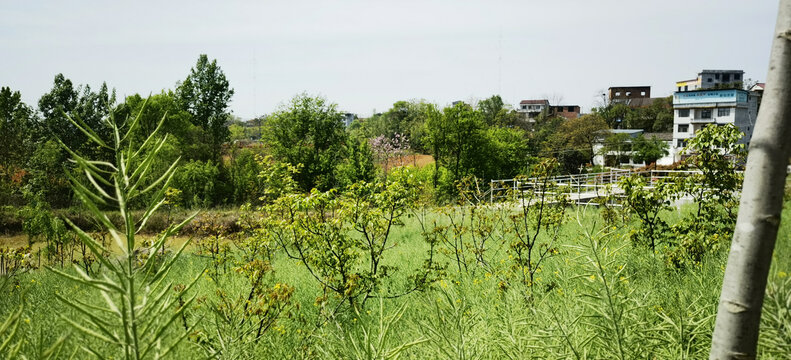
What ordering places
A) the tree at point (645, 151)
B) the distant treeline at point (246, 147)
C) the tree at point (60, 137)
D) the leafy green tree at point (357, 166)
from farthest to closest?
the tree at point (645, 151) → the leafy green tree at point (357, 166) → the distant treeline at point (246, 147) → the tree at point (60, 137)

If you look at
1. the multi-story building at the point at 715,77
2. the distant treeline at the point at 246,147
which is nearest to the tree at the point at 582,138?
the distant treeline at the point at 246,147

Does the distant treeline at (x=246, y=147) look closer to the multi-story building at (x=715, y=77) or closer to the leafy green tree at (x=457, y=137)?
the leafy green tree at (x=457, y=137)

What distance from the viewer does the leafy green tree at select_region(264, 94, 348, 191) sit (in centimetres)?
3297

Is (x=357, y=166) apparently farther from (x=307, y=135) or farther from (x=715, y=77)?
(x=715, y=77)

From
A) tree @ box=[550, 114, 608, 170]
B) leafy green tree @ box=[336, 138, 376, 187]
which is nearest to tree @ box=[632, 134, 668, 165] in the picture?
tree @ box=[550, 114, 608, 170]

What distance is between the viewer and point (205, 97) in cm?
3400

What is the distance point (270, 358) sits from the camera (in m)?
3.99

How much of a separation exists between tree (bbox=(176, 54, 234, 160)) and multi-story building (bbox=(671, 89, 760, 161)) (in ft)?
136

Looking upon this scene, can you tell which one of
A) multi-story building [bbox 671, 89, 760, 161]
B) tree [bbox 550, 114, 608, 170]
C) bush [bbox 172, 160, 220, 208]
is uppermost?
multi-story building [bbox 671, 89, 760, 161]

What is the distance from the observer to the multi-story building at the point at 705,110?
49.5 meters

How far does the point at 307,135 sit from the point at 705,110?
42421mm

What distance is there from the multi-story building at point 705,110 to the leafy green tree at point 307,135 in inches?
1363

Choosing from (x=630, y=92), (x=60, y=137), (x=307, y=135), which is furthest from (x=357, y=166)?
(x=630, y=92)

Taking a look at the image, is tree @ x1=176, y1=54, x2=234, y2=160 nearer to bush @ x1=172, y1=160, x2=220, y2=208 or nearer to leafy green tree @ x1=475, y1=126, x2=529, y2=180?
bush @ x1=172, y1=160, x2=220, y2=208
